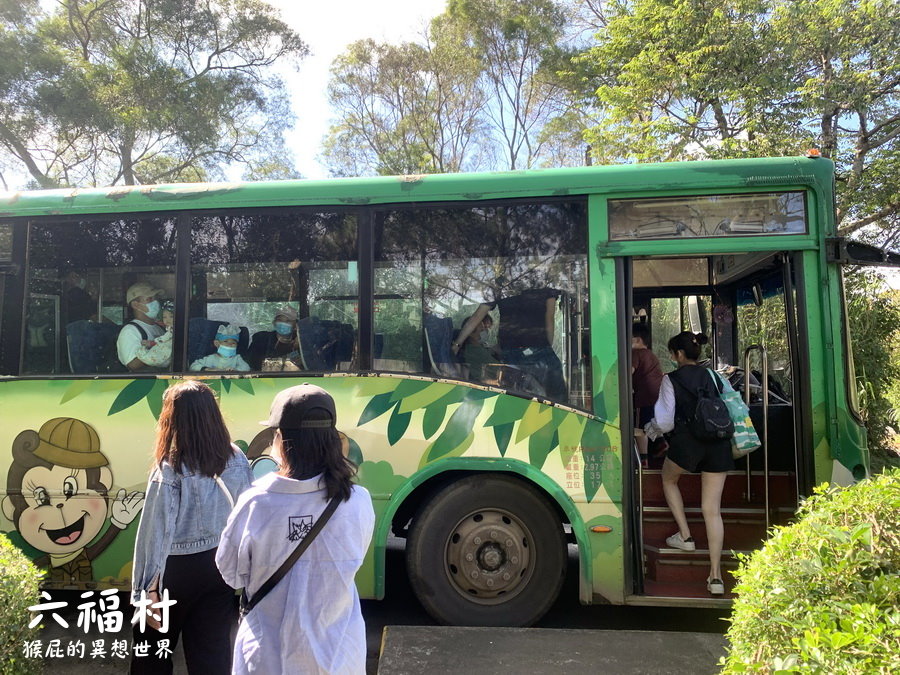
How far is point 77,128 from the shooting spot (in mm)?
16562

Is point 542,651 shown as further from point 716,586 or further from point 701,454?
point 701,454

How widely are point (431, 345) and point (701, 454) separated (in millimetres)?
2002

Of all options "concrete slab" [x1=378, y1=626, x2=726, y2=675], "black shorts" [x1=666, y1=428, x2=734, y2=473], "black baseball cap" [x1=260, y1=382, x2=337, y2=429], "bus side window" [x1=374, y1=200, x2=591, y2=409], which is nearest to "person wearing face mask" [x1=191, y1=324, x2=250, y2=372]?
"bus side window" [x1=374, y1=200, x2=591, y2=409]

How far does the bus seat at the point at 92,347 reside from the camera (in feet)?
14.3

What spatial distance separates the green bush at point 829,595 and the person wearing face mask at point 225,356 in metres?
3.30

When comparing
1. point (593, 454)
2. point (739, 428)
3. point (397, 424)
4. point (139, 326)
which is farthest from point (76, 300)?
point (739, 428)

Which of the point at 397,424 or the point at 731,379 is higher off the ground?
the point at 731,379

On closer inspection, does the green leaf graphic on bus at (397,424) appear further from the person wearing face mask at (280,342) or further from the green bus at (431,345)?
the person wearing face mask at (280,342)

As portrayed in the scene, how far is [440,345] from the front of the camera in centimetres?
416

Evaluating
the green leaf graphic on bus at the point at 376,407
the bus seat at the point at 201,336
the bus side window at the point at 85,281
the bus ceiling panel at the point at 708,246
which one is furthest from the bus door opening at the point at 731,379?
the bus side window at the point at 85,281

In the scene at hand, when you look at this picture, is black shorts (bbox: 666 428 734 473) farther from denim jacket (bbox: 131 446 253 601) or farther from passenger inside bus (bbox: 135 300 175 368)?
passenger inside bus (bbox: 135 300 175 368)

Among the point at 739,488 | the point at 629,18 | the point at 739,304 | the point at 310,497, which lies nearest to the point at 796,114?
the point at 629,18

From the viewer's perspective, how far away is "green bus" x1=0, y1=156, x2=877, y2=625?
3971 millimetres

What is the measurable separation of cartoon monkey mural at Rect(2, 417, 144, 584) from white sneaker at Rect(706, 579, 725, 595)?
12.4 ft
